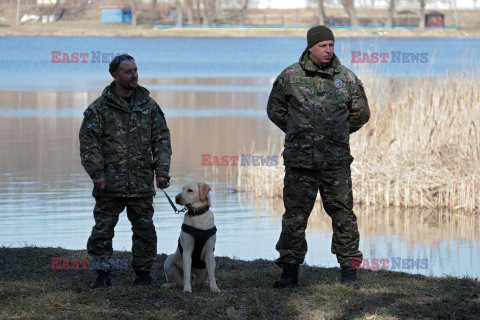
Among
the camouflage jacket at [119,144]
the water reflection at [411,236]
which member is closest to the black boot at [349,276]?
the camouflage jacket at [119,144]

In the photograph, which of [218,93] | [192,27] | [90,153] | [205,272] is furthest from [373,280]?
[192,27]

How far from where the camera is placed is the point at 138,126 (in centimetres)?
A: 665

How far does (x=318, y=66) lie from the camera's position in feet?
21.7

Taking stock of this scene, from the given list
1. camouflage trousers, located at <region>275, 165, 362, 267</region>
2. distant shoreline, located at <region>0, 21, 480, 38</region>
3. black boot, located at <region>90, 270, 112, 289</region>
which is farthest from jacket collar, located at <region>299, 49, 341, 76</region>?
distant shoreline, located at <region>0, 21, 480, 38</region>

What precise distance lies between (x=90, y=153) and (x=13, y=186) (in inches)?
312

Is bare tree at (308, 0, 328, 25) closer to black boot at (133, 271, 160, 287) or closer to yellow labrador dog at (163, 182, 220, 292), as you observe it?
black boot at (133, 271, 160, 287)

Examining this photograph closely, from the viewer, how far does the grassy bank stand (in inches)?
239

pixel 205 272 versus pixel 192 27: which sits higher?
pixel 192 27

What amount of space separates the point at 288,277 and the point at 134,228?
4.58 feet

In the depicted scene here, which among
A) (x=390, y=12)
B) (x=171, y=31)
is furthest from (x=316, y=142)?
(x=390, y=12)

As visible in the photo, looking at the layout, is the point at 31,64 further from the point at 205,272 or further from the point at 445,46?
the point at 205,272

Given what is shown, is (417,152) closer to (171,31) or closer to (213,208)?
(213,208)

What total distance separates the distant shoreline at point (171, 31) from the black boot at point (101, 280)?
69.3 meters

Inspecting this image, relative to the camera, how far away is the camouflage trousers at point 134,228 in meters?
6.68
